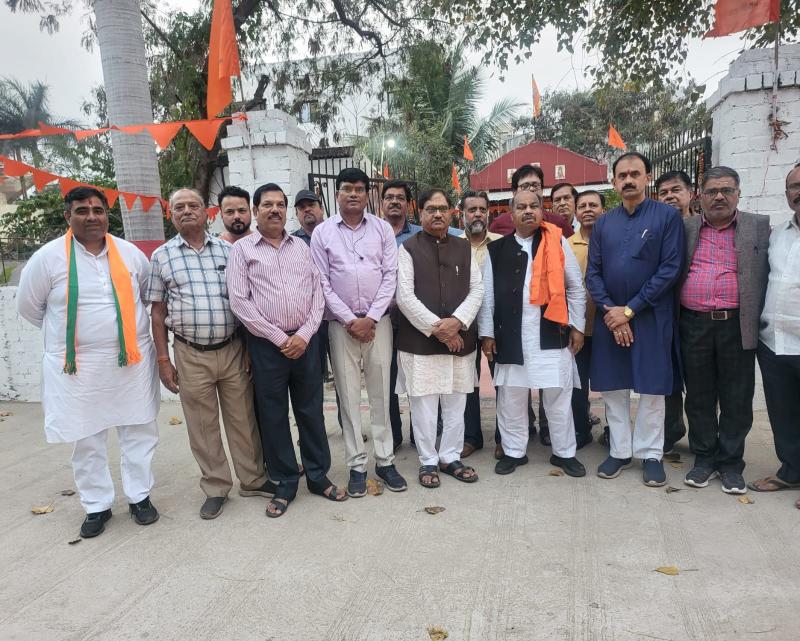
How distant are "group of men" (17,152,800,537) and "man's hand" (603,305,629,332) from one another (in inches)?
0.7

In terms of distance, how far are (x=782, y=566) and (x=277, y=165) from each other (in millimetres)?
4989

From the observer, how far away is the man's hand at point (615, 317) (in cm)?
356

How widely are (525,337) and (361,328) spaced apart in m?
1.11

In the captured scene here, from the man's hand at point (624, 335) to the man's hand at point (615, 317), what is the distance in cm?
2

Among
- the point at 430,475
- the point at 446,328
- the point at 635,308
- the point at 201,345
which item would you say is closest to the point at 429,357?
the point at 446,328

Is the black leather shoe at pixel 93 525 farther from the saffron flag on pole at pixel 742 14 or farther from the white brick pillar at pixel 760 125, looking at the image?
the saffron flag on pole at pixel 742 14

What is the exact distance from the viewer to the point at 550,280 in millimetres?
3680

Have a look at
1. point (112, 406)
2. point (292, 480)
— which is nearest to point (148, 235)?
point (112, 406)

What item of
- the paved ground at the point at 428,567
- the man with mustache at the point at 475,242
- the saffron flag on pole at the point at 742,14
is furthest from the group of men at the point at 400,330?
the saffron flag on pole at the point at 742,14

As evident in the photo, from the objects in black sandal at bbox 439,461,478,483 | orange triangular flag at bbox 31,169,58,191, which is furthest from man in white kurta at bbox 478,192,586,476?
orange triangular flag at bbox 31,169,58,191

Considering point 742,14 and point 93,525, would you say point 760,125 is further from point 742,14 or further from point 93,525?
point 93,525

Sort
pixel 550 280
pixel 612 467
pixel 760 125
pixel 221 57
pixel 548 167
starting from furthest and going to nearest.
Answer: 1. pixel 548 167
2. pixel 221 57
3. pixel 760 125
4. pixel 612 467
5. pixel 550 280

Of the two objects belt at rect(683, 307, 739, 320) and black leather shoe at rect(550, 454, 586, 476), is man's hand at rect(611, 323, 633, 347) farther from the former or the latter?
black leather shoe at rect(550, 454, 586, 476)

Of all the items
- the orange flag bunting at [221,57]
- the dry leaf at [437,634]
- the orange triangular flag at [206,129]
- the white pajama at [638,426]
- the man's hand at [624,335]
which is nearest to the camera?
the dry leaf at [437,634]
